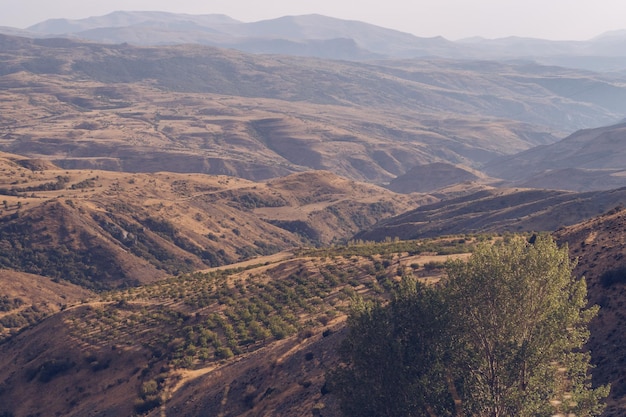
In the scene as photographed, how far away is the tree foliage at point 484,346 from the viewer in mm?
31625

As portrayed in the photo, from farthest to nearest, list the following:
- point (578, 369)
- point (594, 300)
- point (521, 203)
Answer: point (521, 203) < point (594, 300) < point (578, 369)

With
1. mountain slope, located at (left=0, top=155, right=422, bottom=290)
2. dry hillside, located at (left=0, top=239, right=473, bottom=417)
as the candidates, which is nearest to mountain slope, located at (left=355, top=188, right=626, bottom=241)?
mountain slope, located at (left=0, top=155, right=422, bottom=290)

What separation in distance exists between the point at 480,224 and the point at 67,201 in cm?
11114

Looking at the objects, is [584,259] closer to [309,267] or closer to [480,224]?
[309,267]

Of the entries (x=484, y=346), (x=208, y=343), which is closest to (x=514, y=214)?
(x=208, y=343)

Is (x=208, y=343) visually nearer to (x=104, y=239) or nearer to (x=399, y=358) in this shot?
(x=399, y=358)

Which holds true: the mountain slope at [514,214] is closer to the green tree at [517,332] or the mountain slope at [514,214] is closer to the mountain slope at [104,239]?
the mountain slope at [104,239]

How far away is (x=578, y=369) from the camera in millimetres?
32062

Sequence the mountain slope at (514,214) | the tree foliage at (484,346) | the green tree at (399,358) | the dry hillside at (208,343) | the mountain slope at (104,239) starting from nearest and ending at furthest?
the tree foliage at (484,346)
the green tree at (399,358)
the dry hillside at (208,343)
the mountain slope at (514,214)
the mountain slope at (104,239)

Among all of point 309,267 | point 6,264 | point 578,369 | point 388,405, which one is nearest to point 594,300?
point 578,369

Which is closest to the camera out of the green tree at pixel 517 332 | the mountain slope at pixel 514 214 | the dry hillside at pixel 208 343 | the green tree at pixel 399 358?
the green tree at pixel 517 332

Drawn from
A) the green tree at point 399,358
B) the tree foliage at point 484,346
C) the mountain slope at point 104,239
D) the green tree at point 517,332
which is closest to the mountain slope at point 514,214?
the mountain slope at point 104,239

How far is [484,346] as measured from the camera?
32969 mm

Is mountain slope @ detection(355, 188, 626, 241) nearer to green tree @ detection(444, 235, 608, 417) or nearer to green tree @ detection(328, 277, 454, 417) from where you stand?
green tree @ detection(328, 277, 454, 417)
